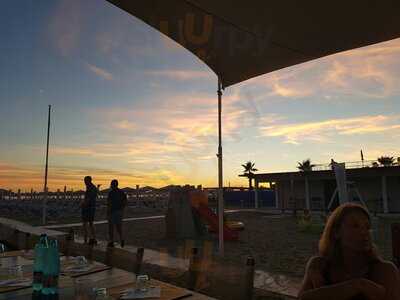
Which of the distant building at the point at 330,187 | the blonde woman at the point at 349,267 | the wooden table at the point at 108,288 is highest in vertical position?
the distant building at the point at 330,187

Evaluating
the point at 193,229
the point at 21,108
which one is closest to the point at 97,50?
the point at 21,108

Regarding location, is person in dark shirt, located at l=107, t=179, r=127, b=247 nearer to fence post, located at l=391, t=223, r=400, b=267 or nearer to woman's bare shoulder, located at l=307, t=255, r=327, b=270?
fence post, located at l=391, t=223, r=400, b=267

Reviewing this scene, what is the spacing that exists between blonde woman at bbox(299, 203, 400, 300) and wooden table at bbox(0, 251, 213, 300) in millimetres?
732

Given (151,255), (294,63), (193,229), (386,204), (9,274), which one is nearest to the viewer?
(9,274)

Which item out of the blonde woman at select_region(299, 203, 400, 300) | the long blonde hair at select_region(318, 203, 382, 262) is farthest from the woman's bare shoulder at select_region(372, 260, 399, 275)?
the long blonde hair at select_region(318, 203, 382, 262)

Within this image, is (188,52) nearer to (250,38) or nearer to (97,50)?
(250,38)

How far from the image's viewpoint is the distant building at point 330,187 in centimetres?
2527

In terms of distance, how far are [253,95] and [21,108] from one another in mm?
13136

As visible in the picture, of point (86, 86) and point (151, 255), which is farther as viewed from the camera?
point (86, 86)

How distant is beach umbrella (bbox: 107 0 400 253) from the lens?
4.22 meters

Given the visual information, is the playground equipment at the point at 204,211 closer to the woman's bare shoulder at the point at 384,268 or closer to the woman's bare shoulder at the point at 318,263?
the woman's bare shoulder at the point at 318,263

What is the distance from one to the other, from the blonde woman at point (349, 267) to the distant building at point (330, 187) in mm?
21455

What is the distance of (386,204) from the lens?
81.9 feet

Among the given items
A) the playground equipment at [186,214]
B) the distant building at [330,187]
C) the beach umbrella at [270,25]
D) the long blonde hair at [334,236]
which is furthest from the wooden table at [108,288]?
the distant building at [330,187]
